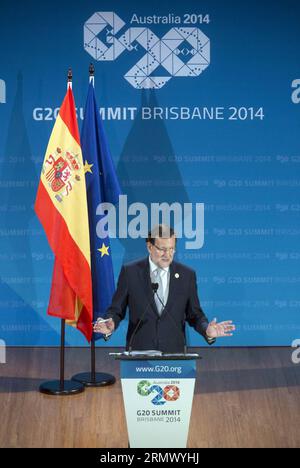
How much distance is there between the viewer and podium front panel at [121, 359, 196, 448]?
4746mm

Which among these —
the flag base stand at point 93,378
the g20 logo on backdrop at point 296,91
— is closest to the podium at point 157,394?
the flag base stand at point 93,378

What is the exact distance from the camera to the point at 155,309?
545cm

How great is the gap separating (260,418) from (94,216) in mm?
2016

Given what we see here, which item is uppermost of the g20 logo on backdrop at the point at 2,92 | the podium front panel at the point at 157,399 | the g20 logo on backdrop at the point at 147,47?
the g20 logo on backdrop at the point at 147,47

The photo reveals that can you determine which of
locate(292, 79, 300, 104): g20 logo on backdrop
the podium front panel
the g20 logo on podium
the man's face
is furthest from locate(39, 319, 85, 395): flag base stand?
locate(292, 79, 300, 104): g20 logo on backdrop

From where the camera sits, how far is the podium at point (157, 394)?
186 inches

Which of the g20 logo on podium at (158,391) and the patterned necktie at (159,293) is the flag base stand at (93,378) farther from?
the g20 logo on podium at (158,391)

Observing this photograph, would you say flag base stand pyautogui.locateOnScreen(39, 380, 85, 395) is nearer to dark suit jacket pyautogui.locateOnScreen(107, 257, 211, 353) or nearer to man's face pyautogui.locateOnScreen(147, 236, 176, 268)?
dark suit jacket pyautogui.locateOnScreen(107, 257, 211, 353)

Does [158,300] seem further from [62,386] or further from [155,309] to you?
[62,386]

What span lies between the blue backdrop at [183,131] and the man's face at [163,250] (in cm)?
268

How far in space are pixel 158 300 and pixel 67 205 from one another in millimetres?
1677

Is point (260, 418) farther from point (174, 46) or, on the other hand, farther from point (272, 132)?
point (174, 46)

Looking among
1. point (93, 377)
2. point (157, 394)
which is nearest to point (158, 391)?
point (157, 394)
